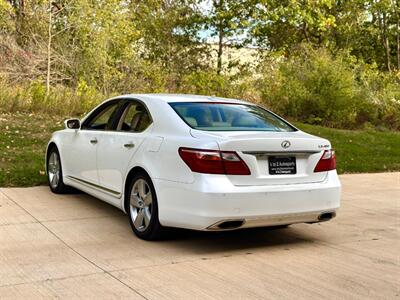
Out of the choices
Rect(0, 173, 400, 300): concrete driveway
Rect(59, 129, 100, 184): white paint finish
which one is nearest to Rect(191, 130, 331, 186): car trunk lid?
Rect(0, 173, 400, 300): concrete driveway

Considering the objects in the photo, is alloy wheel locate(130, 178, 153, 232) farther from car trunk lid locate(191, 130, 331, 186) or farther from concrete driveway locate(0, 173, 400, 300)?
car trunk lid locate(191, 130, 331, 186)

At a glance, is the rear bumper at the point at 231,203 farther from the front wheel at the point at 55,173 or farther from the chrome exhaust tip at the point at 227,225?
the front wheel at the point at 55,173

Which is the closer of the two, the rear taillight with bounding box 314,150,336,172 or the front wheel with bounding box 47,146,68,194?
the rear taillight with bounding box 314,150,336,172

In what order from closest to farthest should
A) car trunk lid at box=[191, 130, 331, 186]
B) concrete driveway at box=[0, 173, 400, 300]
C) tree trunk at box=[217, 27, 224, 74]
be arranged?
concrete driveway at box=[0, 173, 400, 300]
car trunk lid at box=[191, 130, 331, 186]
tree trunk at box=[217, 27, 224, 74]

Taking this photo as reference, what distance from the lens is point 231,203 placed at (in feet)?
16.4

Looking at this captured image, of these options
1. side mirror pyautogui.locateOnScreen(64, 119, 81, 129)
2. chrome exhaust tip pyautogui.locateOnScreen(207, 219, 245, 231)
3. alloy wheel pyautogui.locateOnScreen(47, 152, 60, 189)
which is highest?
side mirror pyautogui.locateOnScreen(64, 119, 81, 129)

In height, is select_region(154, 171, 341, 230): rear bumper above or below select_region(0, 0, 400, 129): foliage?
below

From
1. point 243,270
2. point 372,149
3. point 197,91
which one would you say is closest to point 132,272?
point 243,270

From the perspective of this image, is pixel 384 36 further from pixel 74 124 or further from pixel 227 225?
pixel 227 225

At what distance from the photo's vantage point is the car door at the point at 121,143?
235 inches

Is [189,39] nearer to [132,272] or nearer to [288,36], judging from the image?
[288,36]

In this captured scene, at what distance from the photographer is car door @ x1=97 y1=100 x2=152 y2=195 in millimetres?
5957

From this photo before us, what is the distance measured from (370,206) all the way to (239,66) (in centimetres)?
1944

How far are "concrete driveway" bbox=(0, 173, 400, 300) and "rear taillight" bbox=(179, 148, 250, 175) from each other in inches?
31.6
